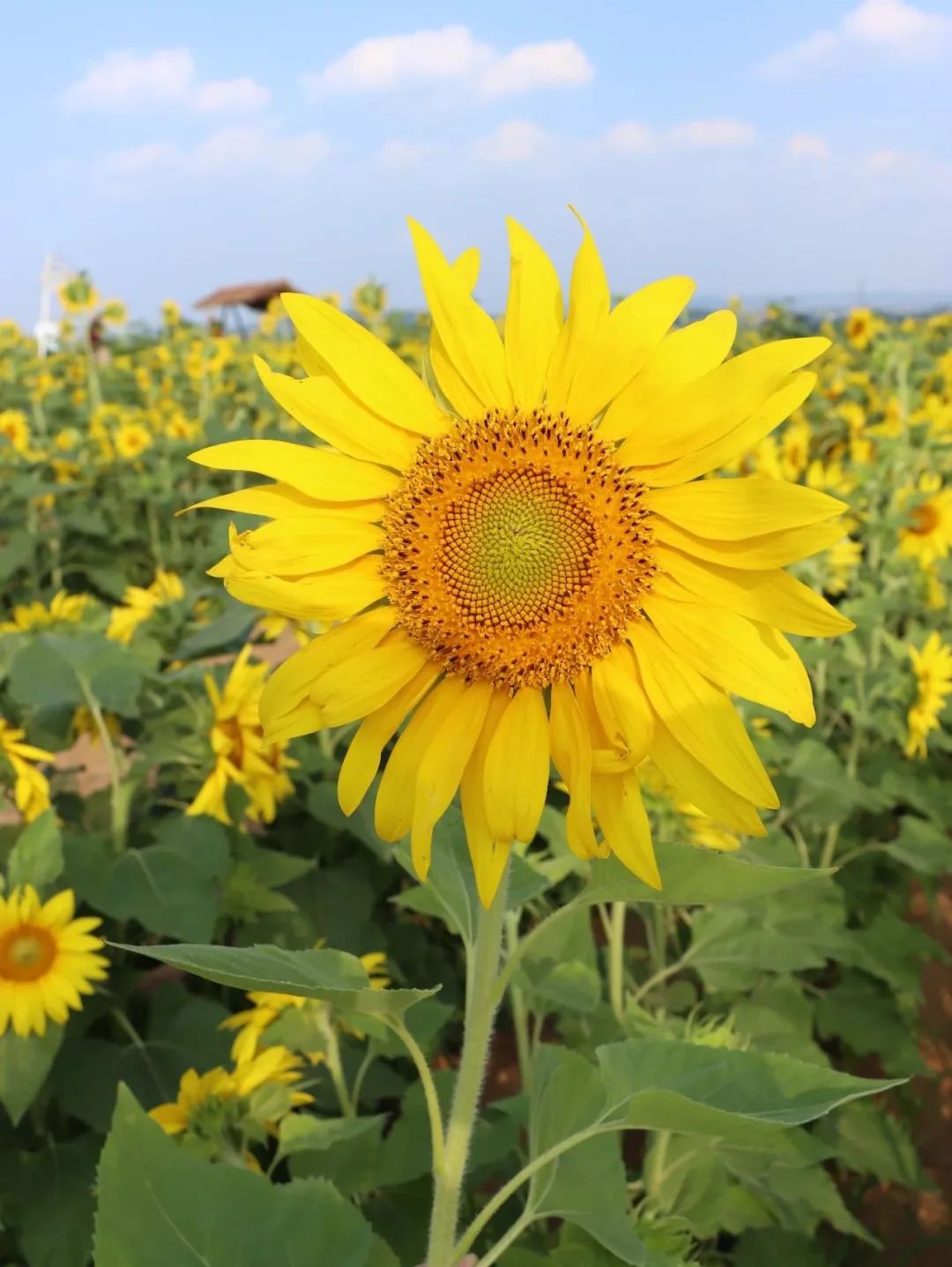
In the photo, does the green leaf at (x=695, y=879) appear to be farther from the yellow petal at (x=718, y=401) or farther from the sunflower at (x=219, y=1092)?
the sunflower at (x=219, y=1092)

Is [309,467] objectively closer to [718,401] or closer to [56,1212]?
[718,401]

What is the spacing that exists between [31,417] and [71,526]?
8.20ft

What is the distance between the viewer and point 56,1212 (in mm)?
1633

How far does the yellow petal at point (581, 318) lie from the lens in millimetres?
829

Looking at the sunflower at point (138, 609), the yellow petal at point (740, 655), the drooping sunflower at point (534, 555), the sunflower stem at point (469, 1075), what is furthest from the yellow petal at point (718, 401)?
the sunflower at point (138, 609)

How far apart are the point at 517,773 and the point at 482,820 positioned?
0.20 feet

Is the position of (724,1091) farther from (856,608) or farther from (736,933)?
(856,608)

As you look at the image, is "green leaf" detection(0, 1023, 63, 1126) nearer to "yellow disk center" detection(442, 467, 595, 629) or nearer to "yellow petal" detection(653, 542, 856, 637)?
"yellow disk center" detection(442, 467, 595, 629)

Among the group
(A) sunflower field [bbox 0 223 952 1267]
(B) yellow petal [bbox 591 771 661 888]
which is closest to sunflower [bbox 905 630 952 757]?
(A) sunflower field [bbox 0 223 952 1267]

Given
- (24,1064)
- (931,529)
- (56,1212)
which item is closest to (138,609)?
(24,1064)

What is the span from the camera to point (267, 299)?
49.4ft

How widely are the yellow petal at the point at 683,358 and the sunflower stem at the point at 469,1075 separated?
43 cm

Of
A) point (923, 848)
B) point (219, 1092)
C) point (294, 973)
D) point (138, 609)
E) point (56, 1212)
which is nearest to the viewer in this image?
point (294, 973)

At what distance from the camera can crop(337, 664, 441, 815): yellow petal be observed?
0.87 metres
